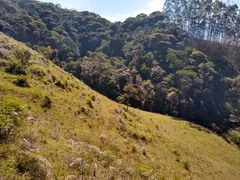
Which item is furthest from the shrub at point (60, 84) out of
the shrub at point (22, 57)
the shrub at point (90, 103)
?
the shrub at point (22, 57)

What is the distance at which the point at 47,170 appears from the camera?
886 centimetres

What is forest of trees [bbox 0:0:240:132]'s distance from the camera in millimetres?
67375

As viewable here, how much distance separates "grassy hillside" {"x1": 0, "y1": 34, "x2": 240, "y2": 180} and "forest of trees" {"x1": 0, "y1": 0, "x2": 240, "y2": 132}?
2102 centimetres

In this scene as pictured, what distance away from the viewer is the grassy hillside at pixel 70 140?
9.54 m

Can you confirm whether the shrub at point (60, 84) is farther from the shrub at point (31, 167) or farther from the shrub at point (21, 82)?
the shrub at point (31, 167)

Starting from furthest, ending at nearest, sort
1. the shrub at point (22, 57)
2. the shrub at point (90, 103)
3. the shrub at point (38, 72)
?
the shrub at point (90, 103) → the shrub at point (38, 72) → the shrub at point (22, 57)

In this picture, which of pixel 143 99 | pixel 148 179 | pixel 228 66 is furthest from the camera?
pixel 228 66

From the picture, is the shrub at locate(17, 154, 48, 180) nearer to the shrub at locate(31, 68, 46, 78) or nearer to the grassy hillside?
the grassy hillside

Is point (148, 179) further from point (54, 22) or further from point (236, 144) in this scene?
point (54, 22)

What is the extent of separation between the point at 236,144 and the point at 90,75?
1840 inches

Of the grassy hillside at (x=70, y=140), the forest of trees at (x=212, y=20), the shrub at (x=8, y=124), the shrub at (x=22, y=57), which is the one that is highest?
the forest of trees at (x=212, y=20)

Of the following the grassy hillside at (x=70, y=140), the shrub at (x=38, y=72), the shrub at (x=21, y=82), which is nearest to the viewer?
the grassy hillside at (x=70, y=140)

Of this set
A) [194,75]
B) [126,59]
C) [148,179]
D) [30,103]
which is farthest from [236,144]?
[126,59]

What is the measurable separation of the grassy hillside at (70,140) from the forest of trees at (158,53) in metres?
21.0
